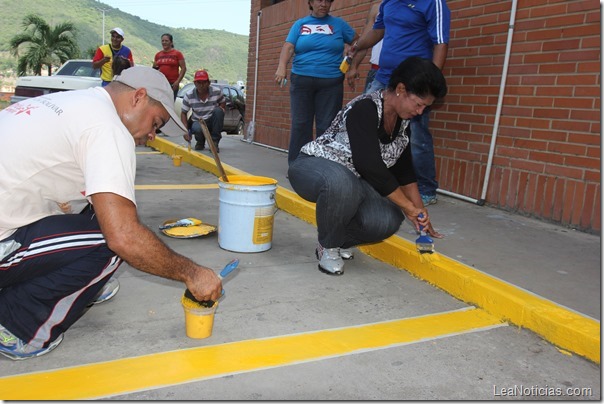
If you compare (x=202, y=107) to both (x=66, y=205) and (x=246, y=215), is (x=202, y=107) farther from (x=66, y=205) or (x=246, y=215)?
(x=66, y=205)

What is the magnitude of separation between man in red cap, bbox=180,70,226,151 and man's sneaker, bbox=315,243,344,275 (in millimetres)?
5488

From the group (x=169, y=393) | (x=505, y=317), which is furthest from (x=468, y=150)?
(x=169, y=393)

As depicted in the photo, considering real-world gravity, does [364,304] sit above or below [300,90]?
below

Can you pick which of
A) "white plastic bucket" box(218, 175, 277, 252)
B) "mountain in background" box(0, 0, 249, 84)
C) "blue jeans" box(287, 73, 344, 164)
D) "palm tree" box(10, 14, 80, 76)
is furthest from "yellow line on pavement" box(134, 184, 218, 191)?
"mountain in background" box(0, 0, 249, 84)

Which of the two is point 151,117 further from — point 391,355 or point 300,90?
point 300,90

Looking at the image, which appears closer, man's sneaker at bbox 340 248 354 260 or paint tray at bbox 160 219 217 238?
man's sneaker at bbox 340 248 354 260

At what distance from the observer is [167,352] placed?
7.35 ft

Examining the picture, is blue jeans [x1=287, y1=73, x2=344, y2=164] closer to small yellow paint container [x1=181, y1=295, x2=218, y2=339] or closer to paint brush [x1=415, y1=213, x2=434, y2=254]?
paint brush [x1=415, y1=213, x2=434, y2=254]

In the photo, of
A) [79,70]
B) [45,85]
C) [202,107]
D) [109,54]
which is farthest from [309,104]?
[79,70]

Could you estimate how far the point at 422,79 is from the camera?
293 cm

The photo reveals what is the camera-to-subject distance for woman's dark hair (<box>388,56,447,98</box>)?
9.61 ft

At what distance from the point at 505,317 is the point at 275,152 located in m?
6.19

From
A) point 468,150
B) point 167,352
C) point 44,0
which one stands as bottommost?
point 167,352

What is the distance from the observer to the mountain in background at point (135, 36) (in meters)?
79.7
